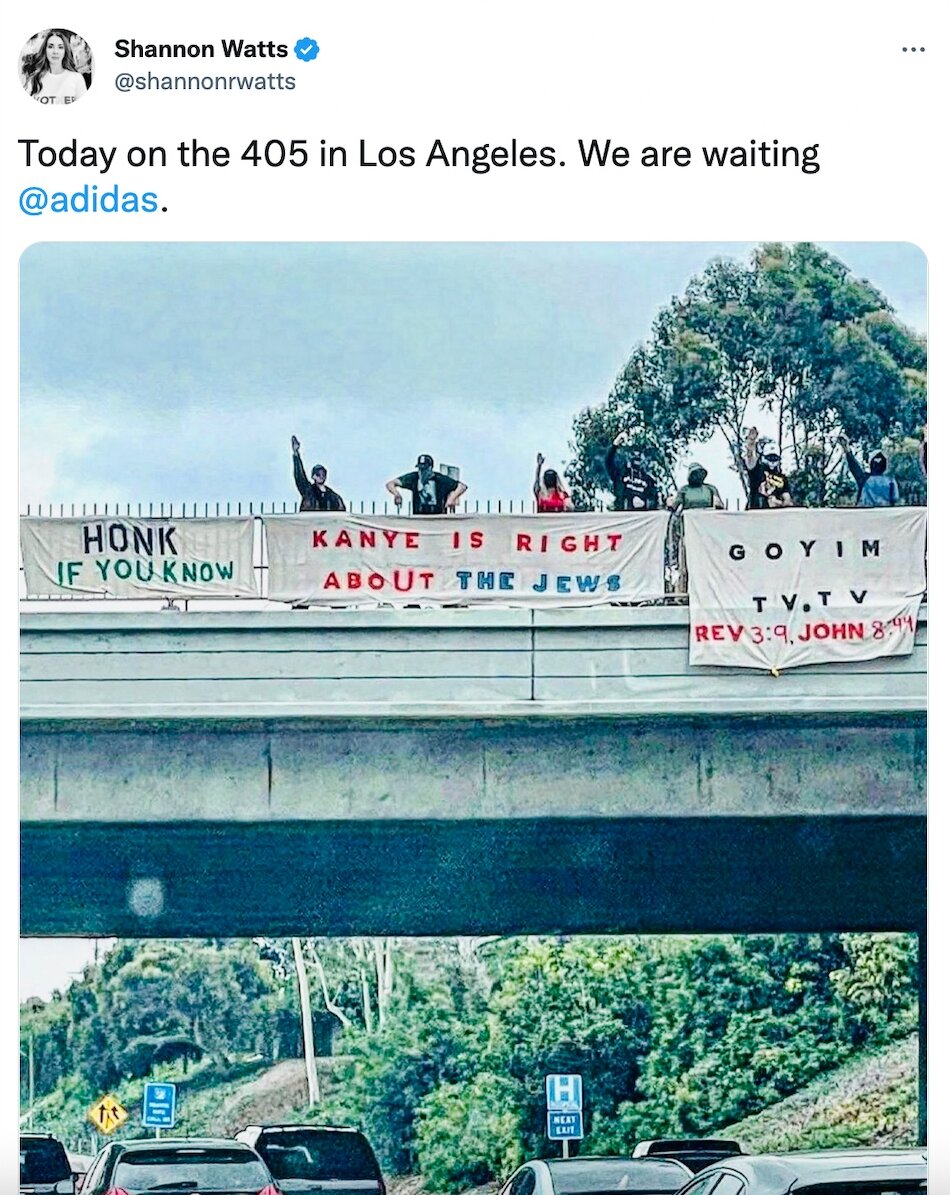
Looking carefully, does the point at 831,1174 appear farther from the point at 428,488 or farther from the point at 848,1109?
the point at 848,1109

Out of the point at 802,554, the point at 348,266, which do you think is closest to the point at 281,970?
the point at 802,554

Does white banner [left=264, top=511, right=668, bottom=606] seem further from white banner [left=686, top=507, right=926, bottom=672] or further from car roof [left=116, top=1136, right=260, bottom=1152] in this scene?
car roof [left=116, top=1136, right=260, bottom=1152]

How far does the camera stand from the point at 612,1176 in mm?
10406

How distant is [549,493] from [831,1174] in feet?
18.2

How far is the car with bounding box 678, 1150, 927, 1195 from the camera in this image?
274 inches

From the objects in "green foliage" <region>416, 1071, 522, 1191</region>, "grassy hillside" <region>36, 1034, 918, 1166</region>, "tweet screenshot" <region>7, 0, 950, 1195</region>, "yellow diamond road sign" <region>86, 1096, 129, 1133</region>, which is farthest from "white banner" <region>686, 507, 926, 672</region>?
"green foliage" <region>416, 1071, 522, 1191</region>

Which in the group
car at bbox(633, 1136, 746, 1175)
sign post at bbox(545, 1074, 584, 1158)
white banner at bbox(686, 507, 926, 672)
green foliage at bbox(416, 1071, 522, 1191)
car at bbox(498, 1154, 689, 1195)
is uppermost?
white banner at bbox(686, 507, 926, 672)

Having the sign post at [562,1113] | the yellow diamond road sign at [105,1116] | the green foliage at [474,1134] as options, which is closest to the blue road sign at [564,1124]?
the sign post at [562,1113]
